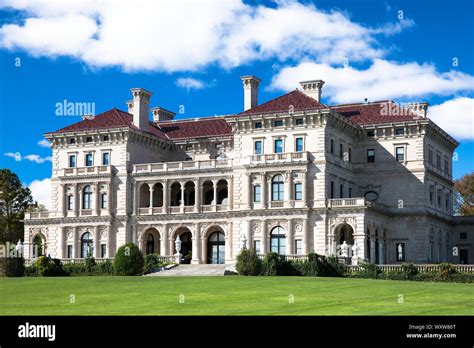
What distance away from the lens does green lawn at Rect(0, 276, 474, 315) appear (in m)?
31.6

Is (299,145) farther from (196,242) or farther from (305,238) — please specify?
(196,242)

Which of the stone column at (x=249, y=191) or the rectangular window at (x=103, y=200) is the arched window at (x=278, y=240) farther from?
the rectangular window at (x=103, y=200)

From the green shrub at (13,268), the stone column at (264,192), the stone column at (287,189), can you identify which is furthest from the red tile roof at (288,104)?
the green shrub at (13,268)

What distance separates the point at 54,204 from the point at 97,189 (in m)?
5.19

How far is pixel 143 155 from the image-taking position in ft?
275

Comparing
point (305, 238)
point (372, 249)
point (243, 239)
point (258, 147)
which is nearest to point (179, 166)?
point (258, 147)

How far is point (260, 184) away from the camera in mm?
74438

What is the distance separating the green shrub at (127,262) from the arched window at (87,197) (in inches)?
727

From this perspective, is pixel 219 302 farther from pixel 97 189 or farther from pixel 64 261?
pixel 97 189

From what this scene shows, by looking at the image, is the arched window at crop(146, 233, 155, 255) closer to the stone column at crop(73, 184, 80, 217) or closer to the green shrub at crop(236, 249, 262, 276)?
the stone column at crop(73, 184, 80, 217)

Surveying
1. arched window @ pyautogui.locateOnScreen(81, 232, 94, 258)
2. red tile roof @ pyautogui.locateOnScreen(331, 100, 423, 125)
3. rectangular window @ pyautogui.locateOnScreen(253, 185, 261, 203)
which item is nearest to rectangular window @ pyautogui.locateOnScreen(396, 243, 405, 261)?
red tile roof @ pyautogui.locateOnScreen(331, 100, 423, 125)

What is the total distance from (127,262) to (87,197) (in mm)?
19598

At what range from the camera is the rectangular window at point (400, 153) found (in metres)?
79.1

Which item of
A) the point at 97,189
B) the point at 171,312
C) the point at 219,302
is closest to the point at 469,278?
the point at 219,302
